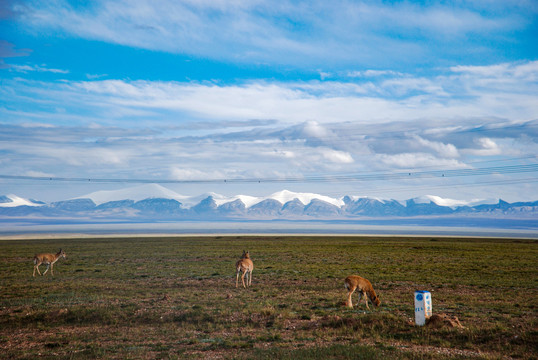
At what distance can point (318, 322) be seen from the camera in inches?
734

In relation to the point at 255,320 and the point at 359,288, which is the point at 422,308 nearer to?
the point at 359,288

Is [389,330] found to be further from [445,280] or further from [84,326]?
[445,280]

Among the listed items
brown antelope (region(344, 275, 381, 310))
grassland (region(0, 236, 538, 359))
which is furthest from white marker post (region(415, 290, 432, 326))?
brown antelope (region(344, 275, 381, 310))

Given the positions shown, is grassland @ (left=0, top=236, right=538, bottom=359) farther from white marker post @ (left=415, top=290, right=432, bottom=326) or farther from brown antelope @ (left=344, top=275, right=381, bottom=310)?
brown antelope @ (left=344, top=275, right=381, bottom=310)

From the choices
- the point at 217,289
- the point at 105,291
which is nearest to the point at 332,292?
the point at 217,289

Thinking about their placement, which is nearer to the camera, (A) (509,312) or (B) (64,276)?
(A) (509,312)

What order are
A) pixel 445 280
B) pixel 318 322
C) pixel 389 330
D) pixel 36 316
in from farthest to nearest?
pixel 445 280 → pixel 36 316 → pixel 318 322 → pixel 389 330

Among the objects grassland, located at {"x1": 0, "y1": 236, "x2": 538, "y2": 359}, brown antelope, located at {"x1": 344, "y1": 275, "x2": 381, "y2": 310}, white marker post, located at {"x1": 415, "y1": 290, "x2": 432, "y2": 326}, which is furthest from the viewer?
brown antelope, located at {"x1": 344, "y1": 275, "x2": 381, "y2": 310}

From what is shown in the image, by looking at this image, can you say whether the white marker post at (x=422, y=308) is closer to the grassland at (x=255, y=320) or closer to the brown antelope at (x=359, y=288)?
the grassland at (x=255, y=320)

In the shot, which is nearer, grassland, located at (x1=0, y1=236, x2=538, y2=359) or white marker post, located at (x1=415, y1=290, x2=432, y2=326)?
grassland, located at (x1=0, y1=236, x2=538, y2=359)

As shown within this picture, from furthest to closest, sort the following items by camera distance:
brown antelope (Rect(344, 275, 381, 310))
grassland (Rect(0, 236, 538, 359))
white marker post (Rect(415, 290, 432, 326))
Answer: brown antelope (Rect(344, 275, 381, 310)) → white marker post (Rect(415, 290, 432, 326)) → grassland (Rect(0, 236, 538, 359))

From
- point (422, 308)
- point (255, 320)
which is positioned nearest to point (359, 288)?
point (422, 308)

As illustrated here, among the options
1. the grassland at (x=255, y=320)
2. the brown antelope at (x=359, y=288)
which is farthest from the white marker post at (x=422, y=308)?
the brown antelope at (x=359, y=288)

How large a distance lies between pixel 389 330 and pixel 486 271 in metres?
28.1
